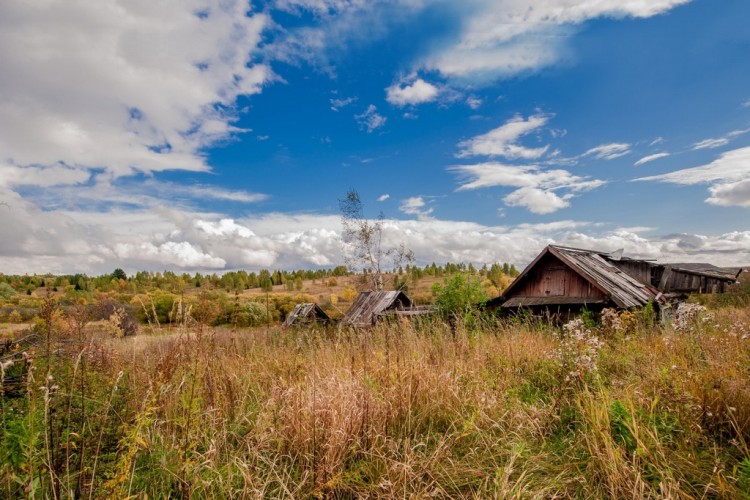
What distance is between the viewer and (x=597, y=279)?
1170 cm

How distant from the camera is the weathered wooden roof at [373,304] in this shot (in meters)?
20.2

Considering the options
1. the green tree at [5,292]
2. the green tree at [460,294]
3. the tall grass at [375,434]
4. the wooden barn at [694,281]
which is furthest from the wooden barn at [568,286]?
the green tree at [5,292]

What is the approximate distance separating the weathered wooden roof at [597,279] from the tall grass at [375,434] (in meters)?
6.71

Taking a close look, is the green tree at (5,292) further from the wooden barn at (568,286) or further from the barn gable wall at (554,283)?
the barn gable wall at (554,283)

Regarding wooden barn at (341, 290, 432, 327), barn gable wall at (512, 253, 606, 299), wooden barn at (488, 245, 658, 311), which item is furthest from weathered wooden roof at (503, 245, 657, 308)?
wooden barn at (341, 290, 432, 327)

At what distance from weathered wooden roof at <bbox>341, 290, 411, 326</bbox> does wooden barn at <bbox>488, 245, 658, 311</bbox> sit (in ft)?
24.3

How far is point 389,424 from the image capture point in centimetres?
364

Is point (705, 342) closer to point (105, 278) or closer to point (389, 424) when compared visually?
point (389, 424)

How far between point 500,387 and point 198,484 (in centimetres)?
349

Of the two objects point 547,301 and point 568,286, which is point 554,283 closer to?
point 568,286

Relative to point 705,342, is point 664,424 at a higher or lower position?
lower

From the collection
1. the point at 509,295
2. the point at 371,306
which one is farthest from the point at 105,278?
the point at 509,295

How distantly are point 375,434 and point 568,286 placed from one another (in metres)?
11.4

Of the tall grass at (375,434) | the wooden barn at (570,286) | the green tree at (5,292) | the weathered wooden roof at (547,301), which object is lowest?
the green tree at (5,292)
